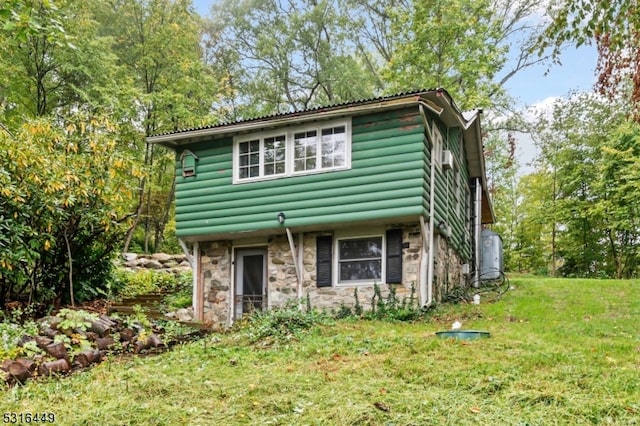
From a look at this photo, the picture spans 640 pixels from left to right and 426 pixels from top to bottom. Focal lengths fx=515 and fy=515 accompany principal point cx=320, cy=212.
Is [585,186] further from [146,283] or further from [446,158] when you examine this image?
[146,283]

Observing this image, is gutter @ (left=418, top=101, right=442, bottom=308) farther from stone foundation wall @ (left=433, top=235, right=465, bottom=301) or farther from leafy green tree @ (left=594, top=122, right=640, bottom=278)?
leafy green tree @ (left=594, top=122, right=640, bottom=278)

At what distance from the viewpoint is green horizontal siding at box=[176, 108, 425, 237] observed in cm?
902

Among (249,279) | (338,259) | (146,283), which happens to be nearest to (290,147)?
(338,259)

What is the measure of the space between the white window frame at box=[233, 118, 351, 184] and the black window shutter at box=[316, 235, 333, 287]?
1.37m

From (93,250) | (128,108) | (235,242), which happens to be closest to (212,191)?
(235,242)

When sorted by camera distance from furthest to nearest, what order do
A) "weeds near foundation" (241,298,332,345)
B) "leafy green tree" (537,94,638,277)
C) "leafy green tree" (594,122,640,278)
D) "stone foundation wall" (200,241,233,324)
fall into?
"leafy green tree" (537,94,638,277)
"leafy green tree" (594,122,640,278)
"stone foundation wall" (200,241,233,324)
"weeds near foundation" (241,298,332,345)

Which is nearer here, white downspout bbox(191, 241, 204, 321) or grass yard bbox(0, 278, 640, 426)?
grass yard bbox(0, 278, 640, 426)

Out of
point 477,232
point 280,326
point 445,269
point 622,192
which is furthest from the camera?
point 622,192

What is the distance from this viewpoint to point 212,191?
10719 mm

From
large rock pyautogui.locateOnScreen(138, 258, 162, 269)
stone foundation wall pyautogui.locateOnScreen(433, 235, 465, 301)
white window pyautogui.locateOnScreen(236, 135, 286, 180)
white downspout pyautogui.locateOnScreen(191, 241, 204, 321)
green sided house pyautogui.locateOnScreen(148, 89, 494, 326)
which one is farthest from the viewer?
large rock pyautogui.locateOnScreen(138, 258, 162, 269)

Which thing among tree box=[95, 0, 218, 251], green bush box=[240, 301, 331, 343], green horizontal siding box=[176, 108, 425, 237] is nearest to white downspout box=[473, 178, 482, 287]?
green horizontal siding box=[176, 108, 425, 237]

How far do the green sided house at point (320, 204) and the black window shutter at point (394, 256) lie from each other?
0.02 meters

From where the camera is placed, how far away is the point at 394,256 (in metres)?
9.42

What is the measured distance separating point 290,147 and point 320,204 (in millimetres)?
1386
